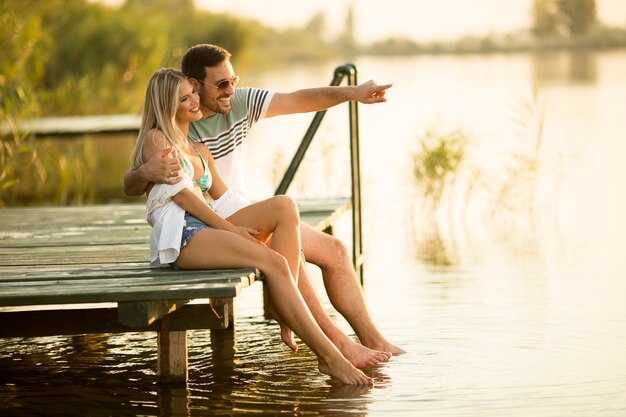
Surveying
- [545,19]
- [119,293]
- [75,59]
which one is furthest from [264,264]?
[545,19]

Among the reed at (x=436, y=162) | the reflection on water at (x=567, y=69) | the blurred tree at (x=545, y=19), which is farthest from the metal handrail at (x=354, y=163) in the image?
the blurred tree at (x=545, y=19)

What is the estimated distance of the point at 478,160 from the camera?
1259cm

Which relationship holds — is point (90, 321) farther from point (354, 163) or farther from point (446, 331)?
point (354, 163)

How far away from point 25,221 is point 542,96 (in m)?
13.3

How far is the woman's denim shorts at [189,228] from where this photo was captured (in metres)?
4.74

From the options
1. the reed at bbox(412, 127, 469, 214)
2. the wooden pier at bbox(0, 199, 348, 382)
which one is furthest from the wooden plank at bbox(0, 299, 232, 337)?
the reed at bbox(412, 127, 469, 214)

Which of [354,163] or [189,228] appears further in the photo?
[354,163]

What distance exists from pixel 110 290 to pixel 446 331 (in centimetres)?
184

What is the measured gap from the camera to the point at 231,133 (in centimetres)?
538

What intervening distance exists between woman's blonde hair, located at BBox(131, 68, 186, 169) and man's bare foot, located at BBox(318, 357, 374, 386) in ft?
2.93

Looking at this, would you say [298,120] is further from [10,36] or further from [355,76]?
[355,76]

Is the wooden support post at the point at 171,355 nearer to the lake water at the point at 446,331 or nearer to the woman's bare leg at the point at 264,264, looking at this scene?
the lake water at the point at 446,331

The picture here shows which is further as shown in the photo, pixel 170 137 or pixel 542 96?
pixel 542 96

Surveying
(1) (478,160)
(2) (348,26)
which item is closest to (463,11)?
(2) (348,26)
